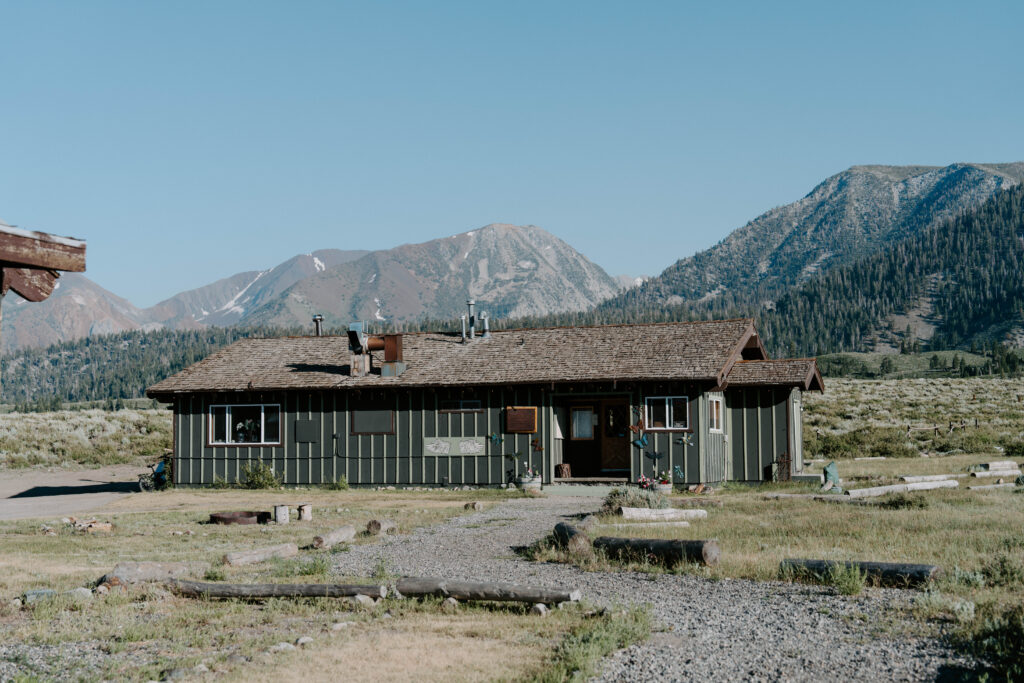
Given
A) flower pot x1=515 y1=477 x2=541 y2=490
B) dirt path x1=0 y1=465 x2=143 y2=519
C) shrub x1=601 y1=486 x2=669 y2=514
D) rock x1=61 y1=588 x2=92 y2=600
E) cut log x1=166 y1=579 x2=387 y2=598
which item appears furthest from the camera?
flower pot x1=515 y1=477 x2=541 y2=490

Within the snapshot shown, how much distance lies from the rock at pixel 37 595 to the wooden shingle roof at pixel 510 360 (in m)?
17.4

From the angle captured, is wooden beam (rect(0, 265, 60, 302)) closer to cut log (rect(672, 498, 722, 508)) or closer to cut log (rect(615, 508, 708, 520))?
cut log (rect(615, 508, 708, 520))

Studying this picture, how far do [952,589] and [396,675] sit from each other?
6.11 metres

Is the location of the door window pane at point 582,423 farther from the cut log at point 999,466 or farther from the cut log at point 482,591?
the cut log at point 482,591

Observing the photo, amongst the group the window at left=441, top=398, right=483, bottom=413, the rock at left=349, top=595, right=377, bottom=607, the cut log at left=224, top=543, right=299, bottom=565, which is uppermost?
the window at left=441, top=398, right=483, bottom=413

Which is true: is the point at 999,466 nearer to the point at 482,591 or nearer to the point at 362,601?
the point at 482,591

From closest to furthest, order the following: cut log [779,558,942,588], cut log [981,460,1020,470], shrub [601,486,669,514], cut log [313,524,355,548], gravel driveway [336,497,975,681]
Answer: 1. gravel driveway [336,497,975,681]
2. cut log [779,558,942,588]
3. cut log [313,524,355,548]
4. shrub [601,486,669,514]
5. cut log [981,460,1020,470]

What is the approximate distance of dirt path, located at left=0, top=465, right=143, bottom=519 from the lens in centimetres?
2464

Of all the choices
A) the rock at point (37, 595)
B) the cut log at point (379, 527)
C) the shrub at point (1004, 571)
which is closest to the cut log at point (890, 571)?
the shrub at point (1004, 571)

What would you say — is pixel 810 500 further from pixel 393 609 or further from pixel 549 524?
pixel 393 609

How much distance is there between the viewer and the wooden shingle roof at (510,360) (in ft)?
90.8

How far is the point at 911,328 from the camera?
19562cm

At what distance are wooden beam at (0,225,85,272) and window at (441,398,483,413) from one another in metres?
22.9

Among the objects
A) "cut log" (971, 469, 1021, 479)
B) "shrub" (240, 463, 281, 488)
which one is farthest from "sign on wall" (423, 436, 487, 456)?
"cut log" (971, 469, 1021, 479)
